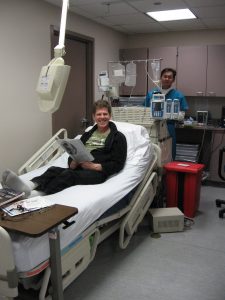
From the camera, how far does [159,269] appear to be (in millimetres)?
2367

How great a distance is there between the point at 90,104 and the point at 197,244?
2430 mm

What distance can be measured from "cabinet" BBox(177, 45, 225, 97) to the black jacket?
7.40ft

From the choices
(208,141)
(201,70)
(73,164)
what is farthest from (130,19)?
(73,164)

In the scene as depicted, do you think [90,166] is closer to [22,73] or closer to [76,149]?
[76,149]

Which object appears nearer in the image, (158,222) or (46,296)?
(46,296)

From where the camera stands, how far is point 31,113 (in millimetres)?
3350

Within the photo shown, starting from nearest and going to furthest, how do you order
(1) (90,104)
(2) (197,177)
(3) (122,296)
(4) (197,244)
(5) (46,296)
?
(5) (46,296)
(3) (122,296)
(4) (197,244)
(2) (197,177)
(1) (90,104)

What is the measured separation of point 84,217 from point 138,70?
344 centimetres

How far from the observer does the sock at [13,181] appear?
75.5 inches

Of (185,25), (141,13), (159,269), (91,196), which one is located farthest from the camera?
(185,25)

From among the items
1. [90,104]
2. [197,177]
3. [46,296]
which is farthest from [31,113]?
[46,296]

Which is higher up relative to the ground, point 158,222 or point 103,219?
point 103,219

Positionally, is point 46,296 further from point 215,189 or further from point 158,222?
point 215,189

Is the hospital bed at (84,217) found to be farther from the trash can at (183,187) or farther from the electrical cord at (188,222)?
the electrical cord at (188,222)
